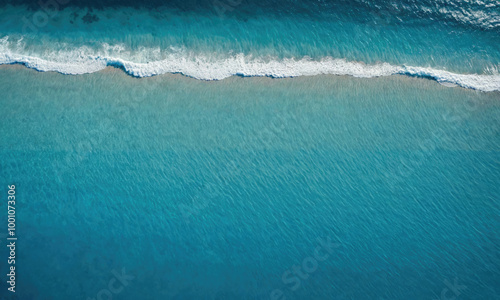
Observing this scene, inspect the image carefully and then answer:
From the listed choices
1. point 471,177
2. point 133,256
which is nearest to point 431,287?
point 471,177

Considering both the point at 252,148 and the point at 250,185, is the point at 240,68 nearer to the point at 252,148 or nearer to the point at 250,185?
the point at 252,148

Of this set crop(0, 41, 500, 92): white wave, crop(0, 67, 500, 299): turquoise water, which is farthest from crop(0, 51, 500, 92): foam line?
crop(0, 67, 500, 299): turquoise water

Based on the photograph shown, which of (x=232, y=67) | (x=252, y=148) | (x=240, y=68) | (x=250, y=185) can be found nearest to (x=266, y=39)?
(x=240, y=68)

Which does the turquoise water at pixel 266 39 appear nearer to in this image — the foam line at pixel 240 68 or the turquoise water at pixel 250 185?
the foam line at pixel 240 68

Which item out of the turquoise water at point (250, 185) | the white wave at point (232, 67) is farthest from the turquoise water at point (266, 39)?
the turquoise water at point (250, 185)

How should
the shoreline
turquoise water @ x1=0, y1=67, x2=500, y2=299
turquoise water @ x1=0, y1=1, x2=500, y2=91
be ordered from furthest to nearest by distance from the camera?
turquoise water @ x1=0, y1=1, x2=500, y2=91
the shoreline
turquoise water @ x1=0, y1=67, x2=500, y2=299

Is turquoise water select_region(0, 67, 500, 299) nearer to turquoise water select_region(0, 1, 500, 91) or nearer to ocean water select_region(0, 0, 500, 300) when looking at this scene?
ocean water select_region(0, 0, 500, 300)
